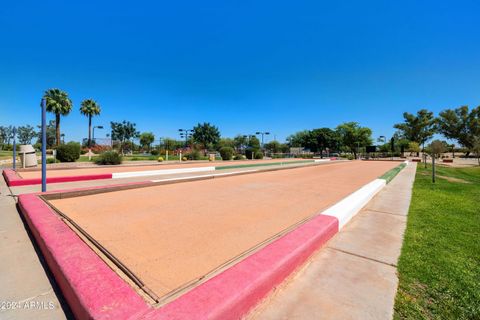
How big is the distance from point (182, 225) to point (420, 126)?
309 feet

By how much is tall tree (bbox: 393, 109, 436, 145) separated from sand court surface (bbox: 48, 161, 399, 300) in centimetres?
8964

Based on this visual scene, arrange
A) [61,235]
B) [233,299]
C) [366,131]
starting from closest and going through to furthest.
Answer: [233,299] < [61,235] < [366,131]

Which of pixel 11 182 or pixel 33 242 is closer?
pixel 33 242

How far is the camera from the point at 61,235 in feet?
9.68

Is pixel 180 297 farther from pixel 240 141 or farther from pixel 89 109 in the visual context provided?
pixel 240 141

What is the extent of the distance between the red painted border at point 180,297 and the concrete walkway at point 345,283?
0.51 ft

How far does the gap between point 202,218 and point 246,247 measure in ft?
5.25

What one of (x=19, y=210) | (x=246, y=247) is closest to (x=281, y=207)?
(x=246, y=247)

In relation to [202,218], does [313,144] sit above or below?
above

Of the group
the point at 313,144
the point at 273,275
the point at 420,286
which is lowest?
the point at 420,286

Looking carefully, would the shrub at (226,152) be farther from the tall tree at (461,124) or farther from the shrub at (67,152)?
the tall tree at (461,124)

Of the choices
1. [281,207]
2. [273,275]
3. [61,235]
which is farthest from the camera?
[281,207]

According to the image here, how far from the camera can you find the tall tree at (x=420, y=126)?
7400 cm

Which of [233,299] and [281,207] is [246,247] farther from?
[281,207]
